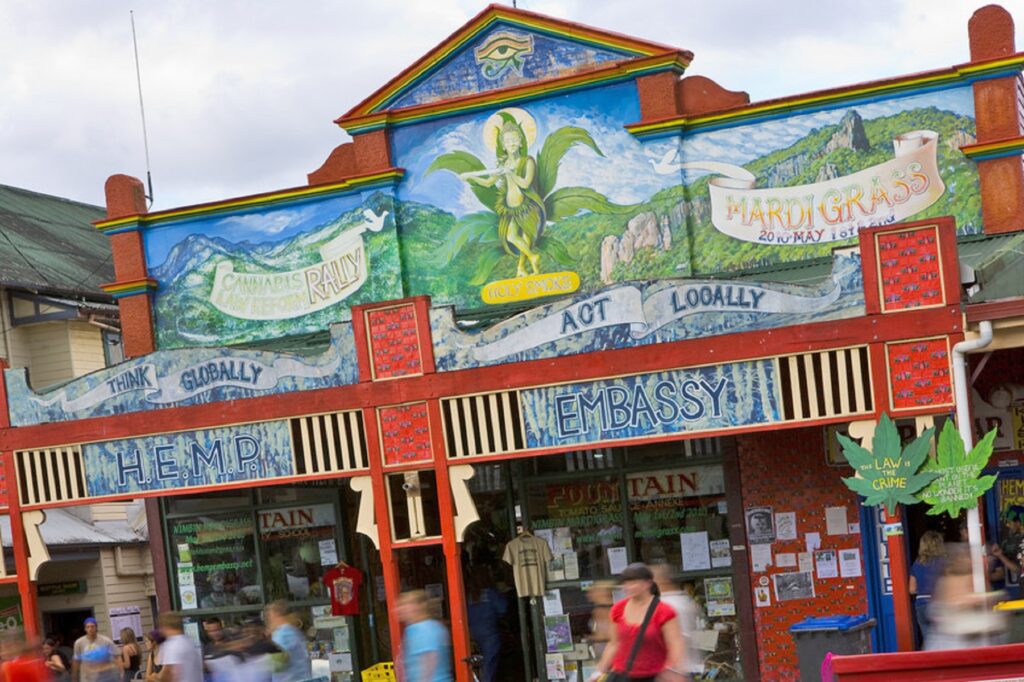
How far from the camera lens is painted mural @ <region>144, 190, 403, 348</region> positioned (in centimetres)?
1991

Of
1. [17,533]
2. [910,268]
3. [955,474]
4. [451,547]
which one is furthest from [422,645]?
[17,533]

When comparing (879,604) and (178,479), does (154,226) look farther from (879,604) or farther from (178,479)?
(879,604)

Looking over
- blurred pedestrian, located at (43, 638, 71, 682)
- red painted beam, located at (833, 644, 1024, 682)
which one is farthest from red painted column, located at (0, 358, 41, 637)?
red painted beam, located at (833, 644, 1024, 682)

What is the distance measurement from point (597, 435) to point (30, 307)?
14495 millimetres

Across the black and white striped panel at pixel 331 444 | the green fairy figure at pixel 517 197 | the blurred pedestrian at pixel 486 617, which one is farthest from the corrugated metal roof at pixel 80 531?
the green fairy figure at pixel 517 197

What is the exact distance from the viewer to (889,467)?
14.9 metres

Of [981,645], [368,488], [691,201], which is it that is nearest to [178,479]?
[368,488]

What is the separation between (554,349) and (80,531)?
13.7m

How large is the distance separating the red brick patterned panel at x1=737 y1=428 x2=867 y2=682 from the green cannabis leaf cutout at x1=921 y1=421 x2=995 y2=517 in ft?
10.7

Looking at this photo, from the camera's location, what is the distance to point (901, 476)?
14844 mm

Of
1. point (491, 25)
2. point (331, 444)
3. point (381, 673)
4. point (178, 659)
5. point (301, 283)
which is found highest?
point (491, 25)

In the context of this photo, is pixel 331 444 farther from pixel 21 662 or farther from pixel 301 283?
pixel 21 662

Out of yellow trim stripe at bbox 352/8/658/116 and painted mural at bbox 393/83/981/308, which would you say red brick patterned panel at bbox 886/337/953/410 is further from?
yellow trim stripe at bbox 352/8/658/116

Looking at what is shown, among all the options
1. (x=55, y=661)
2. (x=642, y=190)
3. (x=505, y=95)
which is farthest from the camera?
(x=55, y=661)
